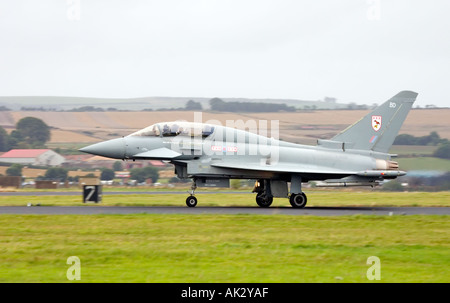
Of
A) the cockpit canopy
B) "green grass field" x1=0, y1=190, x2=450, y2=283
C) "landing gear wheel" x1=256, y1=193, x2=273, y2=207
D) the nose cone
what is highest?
the cockpit canopy

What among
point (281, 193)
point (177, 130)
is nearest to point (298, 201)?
point (281, 193)

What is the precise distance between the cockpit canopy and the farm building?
1553 inches

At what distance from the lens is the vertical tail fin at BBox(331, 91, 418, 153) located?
23766 mm

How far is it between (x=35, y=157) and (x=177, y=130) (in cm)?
4135

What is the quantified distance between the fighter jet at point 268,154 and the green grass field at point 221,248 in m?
4.68

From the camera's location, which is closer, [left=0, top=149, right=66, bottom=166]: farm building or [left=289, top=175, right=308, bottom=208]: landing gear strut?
[left=289, top=175, right=308, bottom=208]: landing gear strut

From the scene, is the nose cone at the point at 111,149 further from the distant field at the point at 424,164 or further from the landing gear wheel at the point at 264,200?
the distant field at the point at 424,164

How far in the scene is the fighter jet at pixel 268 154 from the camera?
22.3 metres

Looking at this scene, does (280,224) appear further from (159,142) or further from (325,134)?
(325,134)

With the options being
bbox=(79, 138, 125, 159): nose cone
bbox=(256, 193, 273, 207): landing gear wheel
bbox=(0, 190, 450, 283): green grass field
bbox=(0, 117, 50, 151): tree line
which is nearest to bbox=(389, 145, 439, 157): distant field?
bbox=(256, 193, 273, 207): landing gear wheel

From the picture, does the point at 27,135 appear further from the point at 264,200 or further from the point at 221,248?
the point at 221,248

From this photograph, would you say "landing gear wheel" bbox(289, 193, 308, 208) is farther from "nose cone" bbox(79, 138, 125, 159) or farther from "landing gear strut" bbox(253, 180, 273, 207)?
"nose cone" bbox(79, 138, 125, 159)
